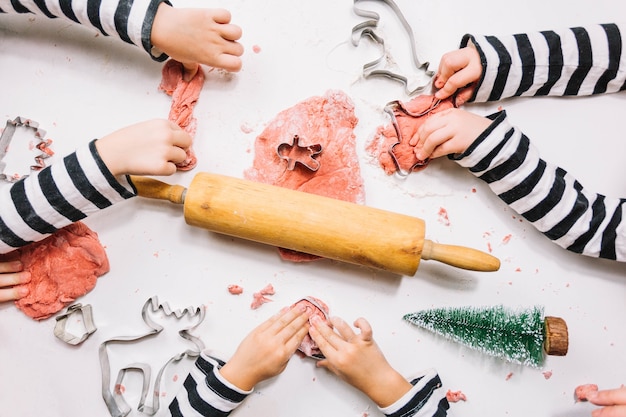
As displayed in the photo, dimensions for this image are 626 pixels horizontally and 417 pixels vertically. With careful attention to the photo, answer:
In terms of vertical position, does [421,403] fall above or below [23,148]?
below

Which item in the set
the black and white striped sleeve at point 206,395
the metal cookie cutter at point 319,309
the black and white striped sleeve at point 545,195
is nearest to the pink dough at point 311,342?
the metal cookie cutter at point 319,309

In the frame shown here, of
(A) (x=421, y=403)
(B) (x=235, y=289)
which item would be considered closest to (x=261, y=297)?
(B) (x=235, y=289)

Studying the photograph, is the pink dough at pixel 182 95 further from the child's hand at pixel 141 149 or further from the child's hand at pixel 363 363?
the child's hand at pixel 363 363

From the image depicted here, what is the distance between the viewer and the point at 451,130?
960 mm

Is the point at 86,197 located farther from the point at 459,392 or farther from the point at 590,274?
the point at 590,274

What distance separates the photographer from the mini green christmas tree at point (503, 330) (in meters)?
0.96

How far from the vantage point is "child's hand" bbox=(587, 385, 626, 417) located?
92cm

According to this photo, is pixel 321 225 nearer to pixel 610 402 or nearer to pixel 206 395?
pixel 206 395

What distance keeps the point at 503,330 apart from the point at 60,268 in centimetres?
80

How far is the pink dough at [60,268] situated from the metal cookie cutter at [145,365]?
112 mm

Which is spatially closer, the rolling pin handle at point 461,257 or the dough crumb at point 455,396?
the rolling pin handle at point 461,257

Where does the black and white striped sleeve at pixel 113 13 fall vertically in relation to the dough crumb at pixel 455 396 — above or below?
above

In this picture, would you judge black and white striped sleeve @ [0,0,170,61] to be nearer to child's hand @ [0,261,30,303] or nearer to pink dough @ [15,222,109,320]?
pink dough @ [15,222,109,320]

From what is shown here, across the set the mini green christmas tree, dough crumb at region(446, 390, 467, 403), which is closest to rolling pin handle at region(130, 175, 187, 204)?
the mini green christmas tree
